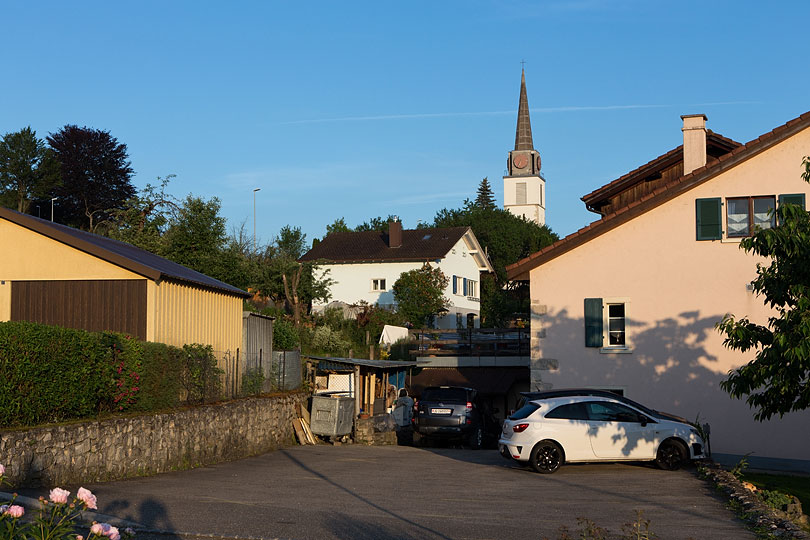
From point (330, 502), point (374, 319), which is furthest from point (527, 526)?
point (374, 319)

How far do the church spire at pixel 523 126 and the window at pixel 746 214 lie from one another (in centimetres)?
10699

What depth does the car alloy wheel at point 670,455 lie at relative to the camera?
19.0 m

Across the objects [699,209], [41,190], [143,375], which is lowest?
[143,375]

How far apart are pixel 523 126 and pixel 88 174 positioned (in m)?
91.8

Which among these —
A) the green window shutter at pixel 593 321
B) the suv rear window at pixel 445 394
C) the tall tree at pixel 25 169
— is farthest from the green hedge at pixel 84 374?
the tall tree at pixel 25 169

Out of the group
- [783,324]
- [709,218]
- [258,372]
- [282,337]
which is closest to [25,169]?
[282,337]

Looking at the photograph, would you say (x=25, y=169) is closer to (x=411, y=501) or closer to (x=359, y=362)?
(x=359, y=362)

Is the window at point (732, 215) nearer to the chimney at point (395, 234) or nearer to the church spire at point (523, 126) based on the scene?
the chimney at point (395, 234)

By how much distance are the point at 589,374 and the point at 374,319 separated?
2134 centimetres

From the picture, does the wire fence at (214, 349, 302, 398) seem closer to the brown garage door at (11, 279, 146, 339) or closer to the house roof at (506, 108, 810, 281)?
the brown garage door at (11, 279, 146, 339)

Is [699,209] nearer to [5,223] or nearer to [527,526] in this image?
[527,526]

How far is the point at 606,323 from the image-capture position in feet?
84.6

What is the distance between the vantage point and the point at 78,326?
800 inches

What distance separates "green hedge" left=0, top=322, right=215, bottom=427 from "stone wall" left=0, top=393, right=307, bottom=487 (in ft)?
1.41
